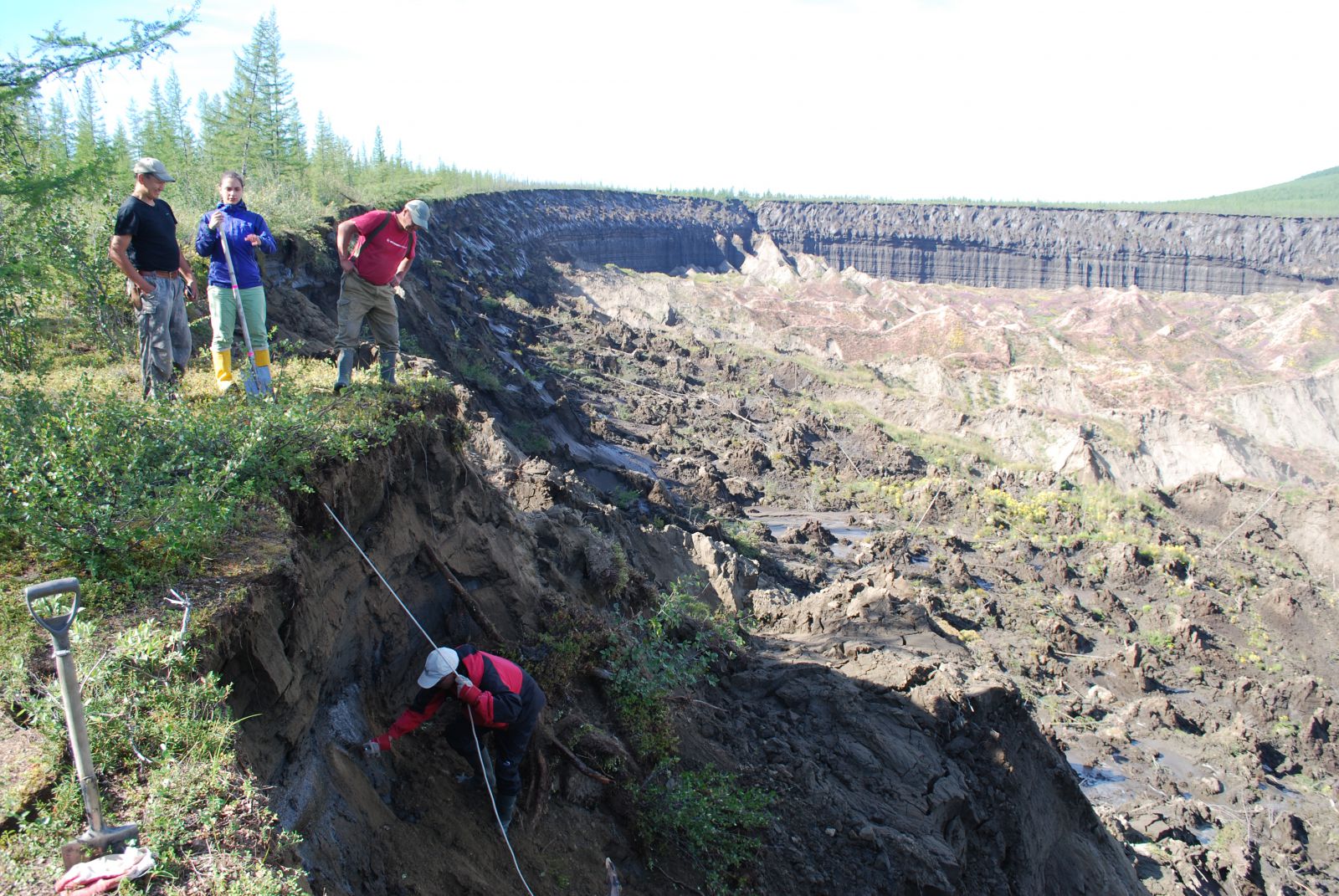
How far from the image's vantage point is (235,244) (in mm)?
5961

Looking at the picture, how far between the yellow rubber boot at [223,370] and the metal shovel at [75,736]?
3.61m

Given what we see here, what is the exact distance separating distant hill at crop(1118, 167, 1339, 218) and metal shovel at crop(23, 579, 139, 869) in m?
82.2

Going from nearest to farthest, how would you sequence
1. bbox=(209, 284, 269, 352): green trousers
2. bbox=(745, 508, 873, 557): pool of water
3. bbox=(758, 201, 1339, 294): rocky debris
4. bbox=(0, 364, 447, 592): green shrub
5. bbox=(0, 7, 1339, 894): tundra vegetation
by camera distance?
bbox=(0, 7, 1339, 894): tundra vegetation < bbox=(0, 364, 447, 592): green shrub < bbox=(209, 284, 269, 352): green trousers < bbox=(745, 508, 873, 557): pool of water < bbox=(758, 201, 1339, 294): rocky debris

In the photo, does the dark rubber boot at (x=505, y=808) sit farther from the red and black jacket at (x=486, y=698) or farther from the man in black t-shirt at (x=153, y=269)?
the man in black t-shirt at (x=153, y=269)

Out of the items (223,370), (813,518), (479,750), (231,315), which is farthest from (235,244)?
(813,518)

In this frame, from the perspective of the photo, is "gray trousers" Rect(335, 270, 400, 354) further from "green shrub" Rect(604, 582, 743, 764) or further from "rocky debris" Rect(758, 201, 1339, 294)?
"rocky debris" Rect(758, 201, 1339, 294)

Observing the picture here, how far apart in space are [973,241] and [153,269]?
66.8 meters

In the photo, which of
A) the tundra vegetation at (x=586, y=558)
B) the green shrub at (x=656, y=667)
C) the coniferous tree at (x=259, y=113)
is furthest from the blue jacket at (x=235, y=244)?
the coniferous tree at (x=259, y=113)

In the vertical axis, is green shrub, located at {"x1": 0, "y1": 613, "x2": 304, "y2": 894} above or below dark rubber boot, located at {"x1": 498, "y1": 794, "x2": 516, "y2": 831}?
above

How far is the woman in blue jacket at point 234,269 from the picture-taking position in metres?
5.87

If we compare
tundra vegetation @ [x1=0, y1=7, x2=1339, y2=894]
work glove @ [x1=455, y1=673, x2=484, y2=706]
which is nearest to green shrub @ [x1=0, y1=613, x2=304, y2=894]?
tundra vegetation @ [x1=0, y1=7, x2=1339, y2=894]

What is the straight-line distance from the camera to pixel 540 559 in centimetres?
787

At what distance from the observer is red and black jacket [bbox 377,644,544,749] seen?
4.46 meters

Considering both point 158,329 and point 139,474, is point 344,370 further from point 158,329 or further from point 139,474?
point 139,474
